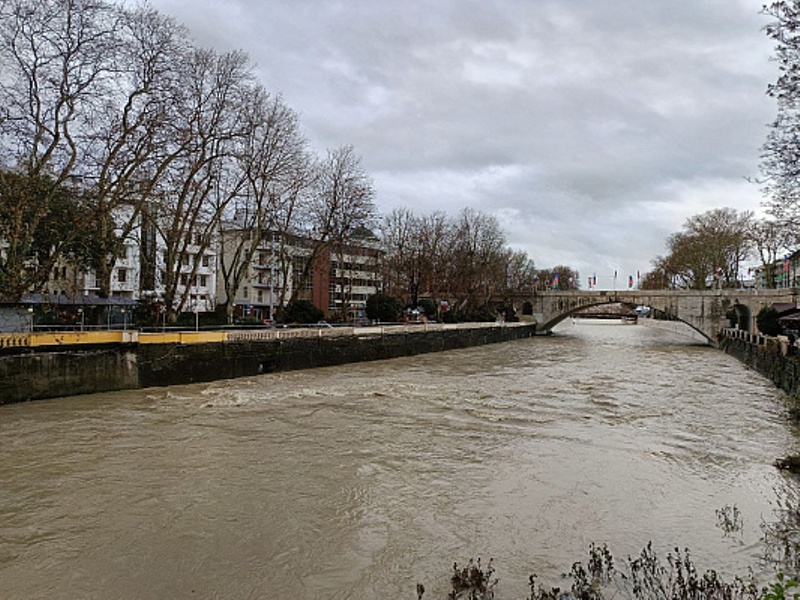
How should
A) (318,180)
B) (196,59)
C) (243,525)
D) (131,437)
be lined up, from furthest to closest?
(318,180)
(196,59)
(131,437)
(243,525)

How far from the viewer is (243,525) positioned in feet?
25.8

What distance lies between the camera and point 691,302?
57625 millimetres

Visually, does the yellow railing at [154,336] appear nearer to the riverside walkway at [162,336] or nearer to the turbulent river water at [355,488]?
the riverside walkway at [162,336]

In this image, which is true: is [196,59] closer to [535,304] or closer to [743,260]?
[535,304]

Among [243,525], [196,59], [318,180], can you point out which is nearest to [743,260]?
[318,180]

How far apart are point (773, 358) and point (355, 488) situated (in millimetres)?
24045

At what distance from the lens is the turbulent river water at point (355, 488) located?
21.6 feet

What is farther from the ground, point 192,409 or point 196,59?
point 196,59

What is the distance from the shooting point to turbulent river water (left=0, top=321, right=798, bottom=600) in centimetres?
657

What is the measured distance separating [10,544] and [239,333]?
17.8m

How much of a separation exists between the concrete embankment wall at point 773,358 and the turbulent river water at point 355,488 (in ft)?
6.69

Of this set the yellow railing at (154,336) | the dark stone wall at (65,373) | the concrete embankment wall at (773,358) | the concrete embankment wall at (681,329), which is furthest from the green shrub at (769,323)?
the dark stone wall at (65,373)

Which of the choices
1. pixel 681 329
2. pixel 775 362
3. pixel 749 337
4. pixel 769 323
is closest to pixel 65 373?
pixel 775 362

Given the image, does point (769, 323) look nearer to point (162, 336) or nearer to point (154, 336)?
point (162, 336)
